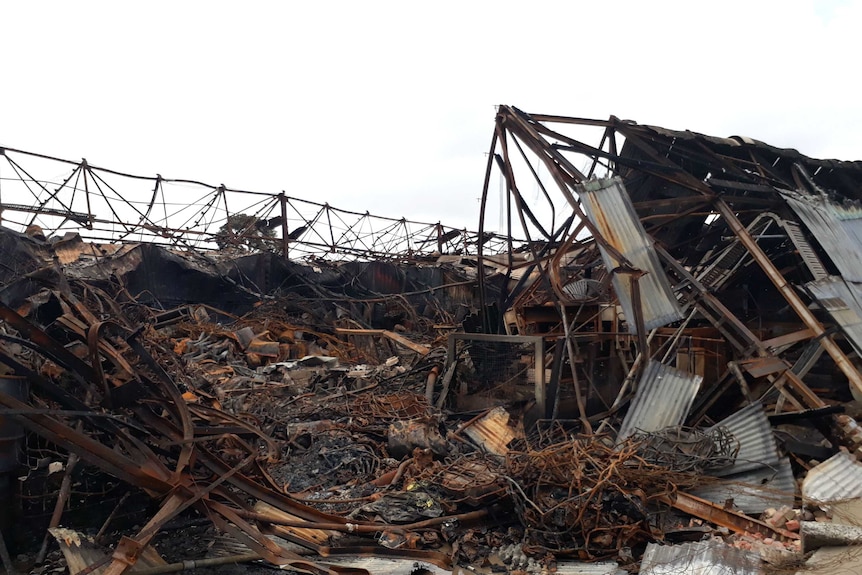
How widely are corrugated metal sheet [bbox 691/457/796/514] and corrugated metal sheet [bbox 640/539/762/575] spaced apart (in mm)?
973

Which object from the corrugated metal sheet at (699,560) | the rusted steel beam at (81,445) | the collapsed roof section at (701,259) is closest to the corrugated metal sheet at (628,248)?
the collapsed roof section at (701,259)

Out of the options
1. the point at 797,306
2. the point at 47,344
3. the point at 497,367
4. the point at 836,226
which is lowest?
the point at 497,367

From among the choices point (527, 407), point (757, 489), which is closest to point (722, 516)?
point (757, 489)

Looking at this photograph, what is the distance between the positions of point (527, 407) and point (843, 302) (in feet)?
12.9

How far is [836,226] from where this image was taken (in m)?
7.94

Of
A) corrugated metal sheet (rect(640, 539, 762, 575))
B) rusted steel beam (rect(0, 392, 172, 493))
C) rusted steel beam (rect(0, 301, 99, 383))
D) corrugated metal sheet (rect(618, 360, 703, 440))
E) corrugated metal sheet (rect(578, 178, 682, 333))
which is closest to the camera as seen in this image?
rusted steel beam (rect(0, 392, 172, 493))

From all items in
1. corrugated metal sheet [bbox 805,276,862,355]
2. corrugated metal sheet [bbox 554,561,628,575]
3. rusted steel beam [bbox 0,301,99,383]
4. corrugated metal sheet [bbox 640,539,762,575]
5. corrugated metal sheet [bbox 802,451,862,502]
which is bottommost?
corrugated metal sheet [bbox 554,561,628,575]

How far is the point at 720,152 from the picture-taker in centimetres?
859

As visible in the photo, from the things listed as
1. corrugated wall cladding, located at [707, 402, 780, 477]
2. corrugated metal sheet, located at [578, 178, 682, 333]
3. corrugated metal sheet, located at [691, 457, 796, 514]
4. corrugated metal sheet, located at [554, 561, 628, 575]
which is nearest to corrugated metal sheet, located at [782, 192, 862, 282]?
corrugated metal sheet, located at [578, 178, 682, 333]

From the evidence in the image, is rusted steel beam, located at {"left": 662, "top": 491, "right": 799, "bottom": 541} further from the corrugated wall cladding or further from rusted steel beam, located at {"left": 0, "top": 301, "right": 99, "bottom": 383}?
rusted steel beam, located at {"left": 0, "top": 301, "right": 99, "bottom": 383}

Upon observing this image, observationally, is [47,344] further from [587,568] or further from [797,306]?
[797,306]

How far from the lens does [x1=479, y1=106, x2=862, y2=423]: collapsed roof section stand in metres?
6.95

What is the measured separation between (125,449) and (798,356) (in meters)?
8.10

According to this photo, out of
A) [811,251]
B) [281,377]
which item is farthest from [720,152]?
[281,377]
